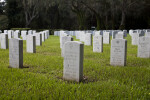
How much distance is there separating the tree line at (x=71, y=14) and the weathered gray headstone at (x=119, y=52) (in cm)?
2617

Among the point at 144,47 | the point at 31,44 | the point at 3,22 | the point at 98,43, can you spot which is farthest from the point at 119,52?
the point at 3,22

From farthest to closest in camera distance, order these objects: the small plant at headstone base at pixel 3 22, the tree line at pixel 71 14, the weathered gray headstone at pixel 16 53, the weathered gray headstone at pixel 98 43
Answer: the small plant at headstone base at pixel 3 22 < the tree line at pixel 71 14 < the weathered gray headstone at pixel 98 43 < the weathered gray headstone at pixel 16 53

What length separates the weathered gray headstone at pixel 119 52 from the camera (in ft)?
25.9

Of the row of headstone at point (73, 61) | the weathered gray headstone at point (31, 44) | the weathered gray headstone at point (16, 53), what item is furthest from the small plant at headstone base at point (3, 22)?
the row of headstone at point (73, 61)

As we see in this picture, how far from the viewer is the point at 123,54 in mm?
7922

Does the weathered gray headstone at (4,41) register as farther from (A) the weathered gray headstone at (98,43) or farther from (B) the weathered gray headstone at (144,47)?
(B) the weathered gray headstone at (144,47)

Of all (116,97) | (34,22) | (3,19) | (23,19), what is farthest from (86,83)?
(34,22)

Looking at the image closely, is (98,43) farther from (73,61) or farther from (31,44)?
(73,61)

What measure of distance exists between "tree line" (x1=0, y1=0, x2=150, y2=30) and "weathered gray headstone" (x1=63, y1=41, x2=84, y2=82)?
28483 mm

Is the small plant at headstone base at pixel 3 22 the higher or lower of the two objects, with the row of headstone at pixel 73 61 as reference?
higher

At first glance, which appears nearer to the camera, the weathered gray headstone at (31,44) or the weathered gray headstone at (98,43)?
the weathered gray headstone at (31,44)

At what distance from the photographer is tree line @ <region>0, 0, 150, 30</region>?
35.6 metres

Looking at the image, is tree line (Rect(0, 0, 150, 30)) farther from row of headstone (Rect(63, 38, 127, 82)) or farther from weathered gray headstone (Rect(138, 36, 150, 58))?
row of headstone (Rect(63, 38, 127, 82))

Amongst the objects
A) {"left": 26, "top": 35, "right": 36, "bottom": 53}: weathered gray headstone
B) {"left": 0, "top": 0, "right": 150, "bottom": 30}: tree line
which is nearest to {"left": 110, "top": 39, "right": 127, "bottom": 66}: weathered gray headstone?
{"left": 26, "top": 35, "right": 36, "bottom": 53}: weathered gray headstone
